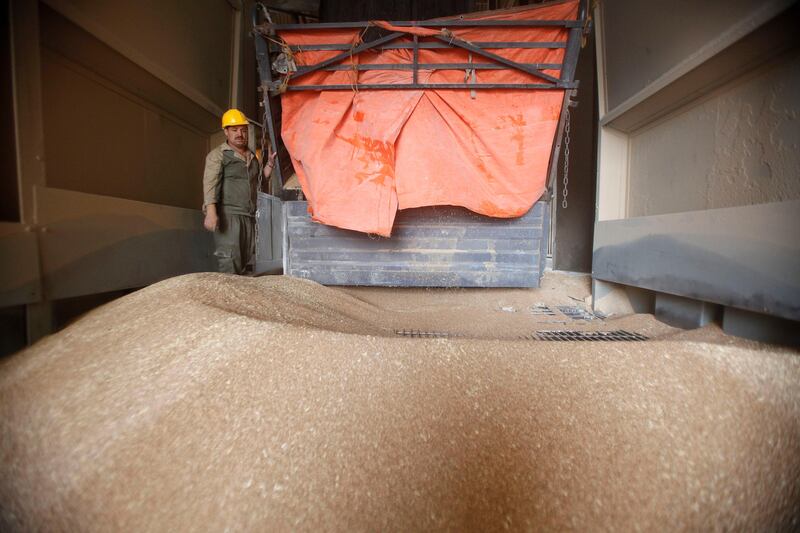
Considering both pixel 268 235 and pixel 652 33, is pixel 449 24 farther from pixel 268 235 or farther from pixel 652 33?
pixel 268 235

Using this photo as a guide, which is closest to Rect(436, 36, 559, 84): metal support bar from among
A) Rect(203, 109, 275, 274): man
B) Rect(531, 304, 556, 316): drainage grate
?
Rect(531, 304, 556, 316): drainage grate

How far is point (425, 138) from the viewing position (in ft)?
8.02

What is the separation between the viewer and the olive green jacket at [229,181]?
9.52 feet

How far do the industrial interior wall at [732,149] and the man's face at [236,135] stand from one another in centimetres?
365

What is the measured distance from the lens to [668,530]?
689 mm

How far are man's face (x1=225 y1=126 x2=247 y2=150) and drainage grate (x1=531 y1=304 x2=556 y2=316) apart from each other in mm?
3202

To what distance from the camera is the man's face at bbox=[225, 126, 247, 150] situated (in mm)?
3090

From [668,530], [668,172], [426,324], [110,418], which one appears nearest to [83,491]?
[110,418]

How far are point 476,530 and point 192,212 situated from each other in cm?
324

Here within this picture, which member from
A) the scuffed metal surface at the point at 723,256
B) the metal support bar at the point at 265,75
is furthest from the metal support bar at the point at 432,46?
the scuffed metal surface at the point at 723,256

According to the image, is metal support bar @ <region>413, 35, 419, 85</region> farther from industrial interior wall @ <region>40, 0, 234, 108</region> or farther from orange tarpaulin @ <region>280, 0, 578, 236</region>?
industrial interior wall @ <region>40, 0, 234, 108</region>

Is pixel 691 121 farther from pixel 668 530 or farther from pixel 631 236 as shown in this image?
pixel 668 530

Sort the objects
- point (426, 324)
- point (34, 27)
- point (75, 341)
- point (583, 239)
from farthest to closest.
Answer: point (583, 239) < point (426, 324) < point (34, 27) < point (75, 341)

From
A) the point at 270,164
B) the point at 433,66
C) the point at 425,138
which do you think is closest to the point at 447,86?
the point at 433,66
